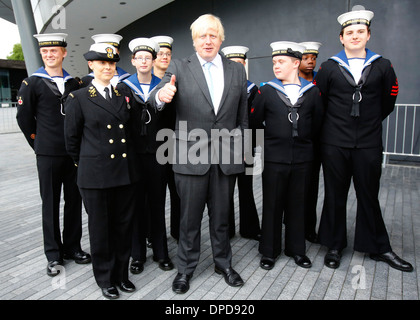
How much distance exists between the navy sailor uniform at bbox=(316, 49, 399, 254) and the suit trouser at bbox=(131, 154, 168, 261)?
1624 mm

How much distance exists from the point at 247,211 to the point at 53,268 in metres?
2.11

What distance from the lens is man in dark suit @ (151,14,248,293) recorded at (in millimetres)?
2867

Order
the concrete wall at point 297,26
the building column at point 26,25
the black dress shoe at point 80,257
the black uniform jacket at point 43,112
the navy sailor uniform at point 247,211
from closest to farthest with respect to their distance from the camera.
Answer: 1. the black uniform jacket at point 43,112
2. the black dress shoe at point 80,257
3. the navy sailor uniform at point 247,211
4. the building column at point 26,25
5. the concrete wall at point 297,26

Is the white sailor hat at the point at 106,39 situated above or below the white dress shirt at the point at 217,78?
above

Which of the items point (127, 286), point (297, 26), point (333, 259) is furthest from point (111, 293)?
point (297, 26)

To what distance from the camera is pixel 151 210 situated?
11.1 ft

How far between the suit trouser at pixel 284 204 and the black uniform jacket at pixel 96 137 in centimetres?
141

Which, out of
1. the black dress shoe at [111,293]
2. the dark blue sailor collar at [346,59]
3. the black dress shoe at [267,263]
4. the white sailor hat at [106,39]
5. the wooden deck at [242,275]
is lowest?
the wooden deck at [242,275]

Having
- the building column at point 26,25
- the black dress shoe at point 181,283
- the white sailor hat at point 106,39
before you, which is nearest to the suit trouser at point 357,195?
the black dress shoe at point 181,283

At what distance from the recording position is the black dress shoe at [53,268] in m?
3.29

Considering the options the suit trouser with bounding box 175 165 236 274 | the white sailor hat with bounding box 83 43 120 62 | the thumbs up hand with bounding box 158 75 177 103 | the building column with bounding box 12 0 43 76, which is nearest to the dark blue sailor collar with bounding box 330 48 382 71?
the suit trouser with bounding box 175 165 236 274

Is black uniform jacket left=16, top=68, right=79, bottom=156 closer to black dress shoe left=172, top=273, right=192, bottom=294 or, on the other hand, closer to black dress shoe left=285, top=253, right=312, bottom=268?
black dress shoe left=172, top=273, right=192, bottom=294

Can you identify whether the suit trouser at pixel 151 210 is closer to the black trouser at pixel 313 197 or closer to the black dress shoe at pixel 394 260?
the black trouser at pixel 313 197

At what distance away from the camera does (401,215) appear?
4.83 meters
